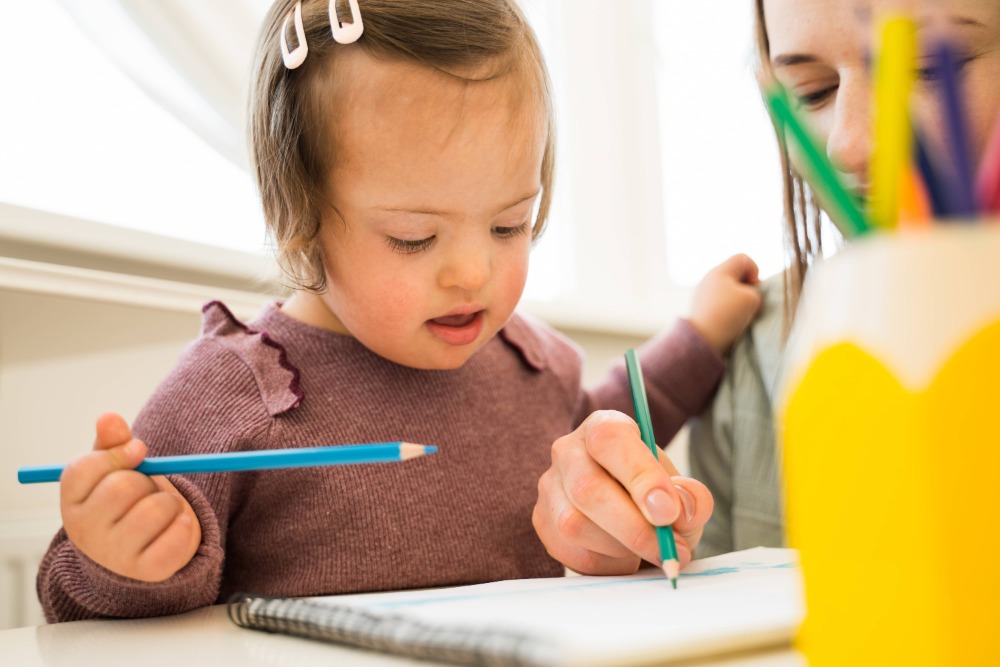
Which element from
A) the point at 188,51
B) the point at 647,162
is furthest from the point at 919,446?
the point at 647,162

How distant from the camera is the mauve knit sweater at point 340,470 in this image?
2.44 feet

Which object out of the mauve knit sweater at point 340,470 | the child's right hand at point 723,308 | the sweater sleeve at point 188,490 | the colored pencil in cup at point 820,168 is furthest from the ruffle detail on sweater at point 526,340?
the colored pencil in cup at point 820,168

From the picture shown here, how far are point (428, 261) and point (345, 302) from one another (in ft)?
0.31

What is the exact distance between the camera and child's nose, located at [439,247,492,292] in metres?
0.73

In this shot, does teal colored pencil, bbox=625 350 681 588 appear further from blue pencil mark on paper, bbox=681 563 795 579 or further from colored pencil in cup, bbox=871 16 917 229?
colored pencil in cup, bbox=871 16 917 229

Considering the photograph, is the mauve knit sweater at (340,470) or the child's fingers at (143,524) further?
the mauve knit sweater at (340,470)

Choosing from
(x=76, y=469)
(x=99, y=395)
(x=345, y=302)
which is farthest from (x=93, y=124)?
(x=76, y=469)

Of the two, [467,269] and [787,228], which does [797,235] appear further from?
[467,269]

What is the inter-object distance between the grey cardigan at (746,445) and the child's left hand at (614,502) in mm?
310

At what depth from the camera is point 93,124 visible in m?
1.14

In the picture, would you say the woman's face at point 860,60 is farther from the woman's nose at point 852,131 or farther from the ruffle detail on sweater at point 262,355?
the ruffle detail on sweater at point 262,355

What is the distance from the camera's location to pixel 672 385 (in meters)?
1.01

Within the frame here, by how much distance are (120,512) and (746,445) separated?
625mm

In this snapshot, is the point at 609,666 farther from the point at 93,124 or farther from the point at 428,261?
the point at 93,124
